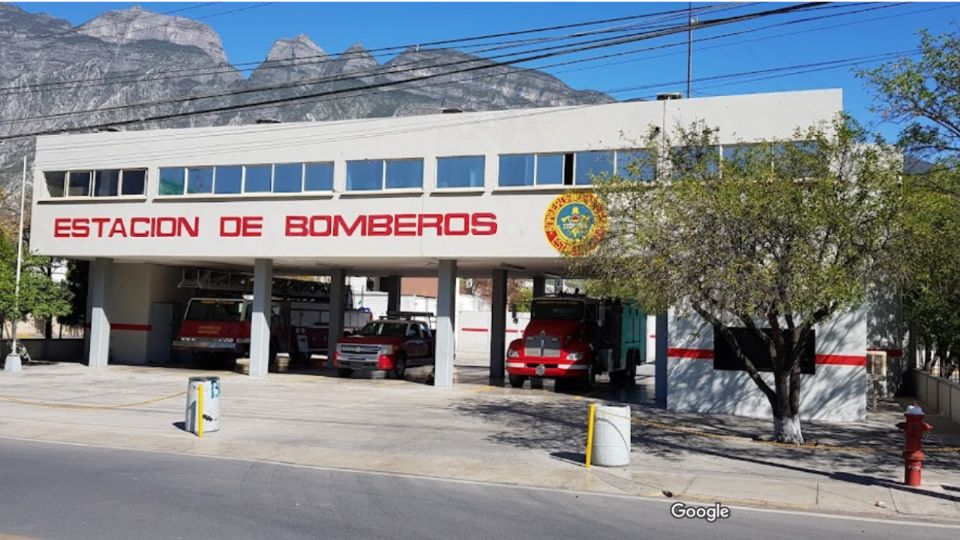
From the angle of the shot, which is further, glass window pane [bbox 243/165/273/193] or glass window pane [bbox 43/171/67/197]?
glass window pane [bbox 43/171/67/197]

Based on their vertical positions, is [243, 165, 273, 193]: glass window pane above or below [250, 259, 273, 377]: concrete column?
above

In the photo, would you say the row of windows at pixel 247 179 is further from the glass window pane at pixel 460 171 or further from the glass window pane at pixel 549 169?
the glass window pane at pixel 549 169

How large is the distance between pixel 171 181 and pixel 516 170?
40.3 ft

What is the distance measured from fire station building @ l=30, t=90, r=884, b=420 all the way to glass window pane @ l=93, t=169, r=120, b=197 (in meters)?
0.05

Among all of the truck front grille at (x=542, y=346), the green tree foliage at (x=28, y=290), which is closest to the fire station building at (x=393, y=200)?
the green tree foliage at (x=28, y=290)

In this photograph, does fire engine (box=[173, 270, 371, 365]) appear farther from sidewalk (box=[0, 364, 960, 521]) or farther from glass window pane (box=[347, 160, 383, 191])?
glass window pane (box=[347, 160, 383, 191])

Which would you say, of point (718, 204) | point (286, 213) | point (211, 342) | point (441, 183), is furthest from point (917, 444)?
point (211, 342)

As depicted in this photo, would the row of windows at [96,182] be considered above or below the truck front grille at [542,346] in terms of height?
above

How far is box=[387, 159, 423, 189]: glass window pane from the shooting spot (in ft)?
82.2

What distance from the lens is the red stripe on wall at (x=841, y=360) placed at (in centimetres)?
1969

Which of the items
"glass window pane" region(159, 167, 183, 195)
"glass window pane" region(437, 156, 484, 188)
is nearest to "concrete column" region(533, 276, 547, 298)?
"glass window pane" region(437, 156, 484, 188)

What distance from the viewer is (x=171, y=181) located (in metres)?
28.2

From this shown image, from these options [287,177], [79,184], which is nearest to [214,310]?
[79,184]

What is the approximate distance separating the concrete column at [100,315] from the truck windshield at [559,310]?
52.3 feet
